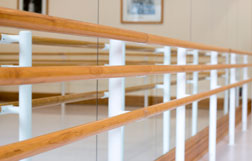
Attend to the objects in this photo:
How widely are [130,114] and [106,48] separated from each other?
362 millimetres

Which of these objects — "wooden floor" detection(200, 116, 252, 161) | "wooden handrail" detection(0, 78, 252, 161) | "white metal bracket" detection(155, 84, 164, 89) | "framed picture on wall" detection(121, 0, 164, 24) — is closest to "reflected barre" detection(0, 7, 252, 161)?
"wooden handrail" detection(0, 78, 252, 161)

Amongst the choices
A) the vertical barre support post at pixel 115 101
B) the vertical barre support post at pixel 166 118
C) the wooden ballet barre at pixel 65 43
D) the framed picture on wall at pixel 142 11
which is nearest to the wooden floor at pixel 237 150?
the vertical barre support post at pixel 166 118

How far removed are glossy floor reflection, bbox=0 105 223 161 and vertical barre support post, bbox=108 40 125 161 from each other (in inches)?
3.8

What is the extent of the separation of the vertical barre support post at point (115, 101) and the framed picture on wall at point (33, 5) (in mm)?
384

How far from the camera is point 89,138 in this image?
160 centimetres

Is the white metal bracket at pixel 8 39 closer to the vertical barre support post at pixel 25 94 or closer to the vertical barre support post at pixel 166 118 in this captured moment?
the vertical barre support post at pixel 25 94

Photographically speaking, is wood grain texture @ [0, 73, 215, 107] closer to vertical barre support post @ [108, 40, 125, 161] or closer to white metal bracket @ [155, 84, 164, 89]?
vertical barre support post @ [108, 40, 125, 161]

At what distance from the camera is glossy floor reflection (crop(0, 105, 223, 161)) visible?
1.17 m

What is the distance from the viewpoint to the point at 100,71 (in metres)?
1.17

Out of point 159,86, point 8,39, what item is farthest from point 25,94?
point 159,86

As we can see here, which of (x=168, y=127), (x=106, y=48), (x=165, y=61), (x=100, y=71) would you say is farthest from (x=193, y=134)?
(x=100, y=71)

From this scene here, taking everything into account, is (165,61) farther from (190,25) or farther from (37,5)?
(37,5)

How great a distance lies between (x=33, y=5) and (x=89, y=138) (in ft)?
2.12

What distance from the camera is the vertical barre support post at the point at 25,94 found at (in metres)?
1.09
